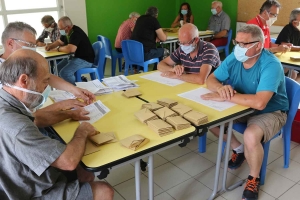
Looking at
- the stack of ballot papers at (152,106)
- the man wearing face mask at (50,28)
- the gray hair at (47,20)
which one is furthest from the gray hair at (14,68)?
the gray hair at (47,20)

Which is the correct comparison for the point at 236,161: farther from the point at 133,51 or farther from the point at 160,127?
the point at 133,51

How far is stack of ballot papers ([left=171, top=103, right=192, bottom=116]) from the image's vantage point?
1665 millimetres

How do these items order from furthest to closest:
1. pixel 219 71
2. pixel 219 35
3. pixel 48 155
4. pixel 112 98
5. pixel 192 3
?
1. pixel 192 3
2. pixel 219 35
3. pixel 219 71
4. pixel 112 98
5. pixel 48 155

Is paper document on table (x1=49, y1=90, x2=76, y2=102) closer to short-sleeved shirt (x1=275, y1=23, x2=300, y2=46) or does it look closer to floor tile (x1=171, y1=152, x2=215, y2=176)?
floor tile (x1=171, y1=152, x2=215, y2=176)

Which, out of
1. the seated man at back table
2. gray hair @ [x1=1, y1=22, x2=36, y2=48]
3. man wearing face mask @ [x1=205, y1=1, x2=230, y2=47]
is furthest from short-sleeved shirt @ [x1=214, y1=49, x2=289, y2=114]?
man wearing face mask @ [x1=205, y1=1, x2=230, y2=47]

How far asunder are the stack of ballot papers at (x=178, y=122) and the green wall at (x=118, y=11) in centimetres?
499

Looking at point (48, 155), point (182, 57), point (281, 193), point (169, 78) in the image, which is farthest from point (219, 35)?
point (48, 155)

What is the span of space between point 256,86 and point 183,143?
2.84 ft

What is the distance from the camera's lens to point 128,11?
6480mm

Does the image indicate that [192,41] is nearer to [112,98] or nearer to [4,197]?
[112,98]

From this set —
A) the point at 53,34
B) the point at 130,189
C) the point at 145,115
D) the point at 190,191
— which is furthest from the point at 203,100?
the point at 53,34

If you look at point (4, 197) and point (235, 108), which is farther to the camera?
point (235, 108)

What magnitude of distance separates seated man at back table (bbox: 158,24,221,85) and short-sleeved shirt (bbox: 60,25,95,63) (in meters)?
1.57

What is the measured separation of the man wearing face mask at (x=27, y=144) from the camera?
→ 1.14 meters
